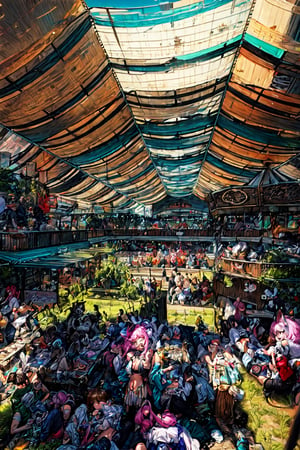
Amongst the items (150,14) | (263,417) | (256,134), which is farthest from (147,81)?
(263,417)

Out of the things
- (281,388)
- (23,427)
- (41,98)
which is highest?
(41,98)

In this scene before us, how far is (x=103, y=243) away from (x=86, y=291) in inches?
147

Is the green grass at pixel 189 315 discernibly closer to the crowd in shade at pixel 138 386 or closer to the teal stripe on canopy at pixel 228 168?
the crowd in shade at pixel 138 386

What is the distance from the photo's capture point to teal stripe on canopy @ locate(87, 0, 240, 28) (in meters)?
3.06

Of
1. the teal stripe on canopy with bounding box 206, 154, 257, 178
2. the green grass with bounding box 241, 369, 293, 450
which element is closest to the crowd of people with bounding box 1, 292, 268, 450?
the green grass with bounding box 241, 369, 293, 450

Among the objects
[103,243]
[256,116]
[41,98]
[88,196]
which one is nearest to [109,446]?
[41,98]

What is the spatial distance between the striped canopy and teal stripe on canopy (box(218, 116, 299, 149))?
31 mm

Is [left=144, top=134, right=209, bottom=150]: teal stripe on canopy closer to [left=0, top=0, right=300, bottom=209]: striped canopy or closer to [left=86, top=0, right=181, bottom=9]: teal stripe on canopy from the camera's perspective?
[left=0, top=0, right=300, bottom=209]: striped canopy

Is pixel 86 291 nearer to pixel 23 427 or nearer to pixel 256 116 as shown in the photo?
pixel 23 427

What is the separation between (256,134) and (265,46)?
2843mm

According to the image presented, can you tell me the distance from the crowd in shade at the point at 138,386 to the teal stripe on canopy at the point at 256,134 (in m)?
3.87

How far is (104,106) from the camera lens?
5516mm

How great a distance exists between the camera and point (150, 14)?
315 centimetres

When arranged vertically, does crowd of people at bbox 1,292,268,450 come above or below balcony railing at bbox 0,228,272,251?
below
